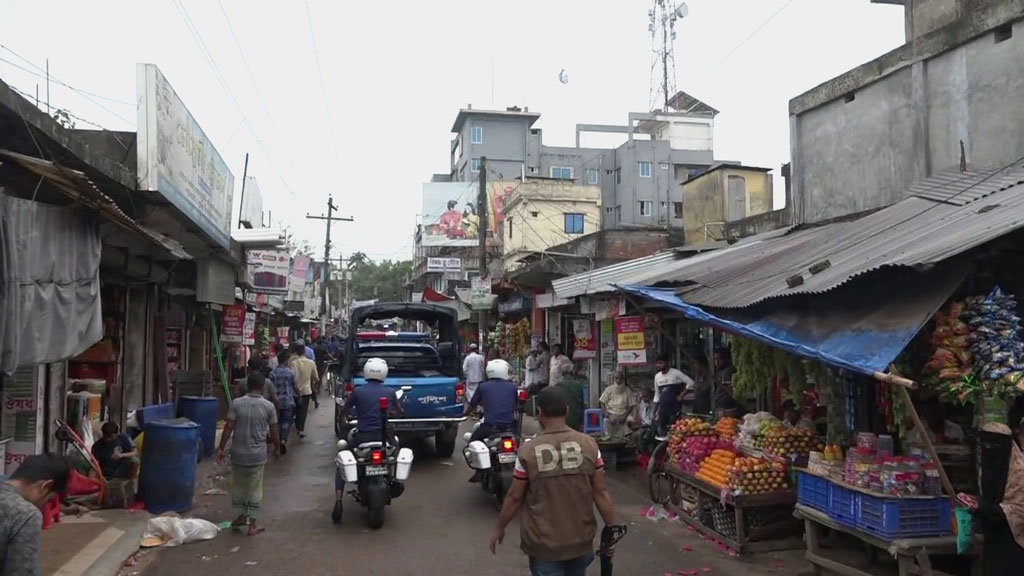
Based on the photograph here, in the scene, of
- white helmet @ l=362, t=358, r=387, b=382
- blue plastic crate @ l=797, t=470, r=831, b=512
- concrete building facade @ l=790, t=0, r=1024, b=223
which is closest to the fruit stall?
blue plastic crate @ l=797, t=470, r=831, b=512

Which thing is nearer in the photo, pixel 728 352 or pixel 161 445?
pixel 161 445

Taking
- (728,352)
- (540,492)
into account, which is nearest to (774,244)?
(728,352)

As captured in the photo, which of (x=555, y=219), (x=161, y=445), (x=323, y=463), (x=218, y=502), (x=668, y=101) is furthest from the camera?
(x=668, y=101)

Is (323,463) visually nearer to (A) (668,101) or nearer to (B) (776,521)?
(B) (776,521)

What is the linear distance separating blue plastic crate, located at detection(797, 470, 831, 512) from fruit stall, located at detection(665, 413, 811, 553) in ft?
1.43

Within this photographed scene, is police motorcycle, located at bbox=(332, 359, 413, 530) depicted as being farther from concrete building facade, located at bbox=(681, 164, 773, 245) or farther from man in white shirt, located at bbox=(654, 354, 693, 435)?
concrete building facade, located at bbox=(681, 164, 773, 245)

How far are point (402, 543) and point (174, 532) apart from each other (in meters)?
2.30

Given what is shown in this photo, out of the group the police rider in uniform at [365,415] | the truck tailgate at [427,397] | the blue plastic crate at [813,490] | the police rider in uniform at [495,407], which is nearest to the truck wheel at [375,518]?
the police rider in uniform at [365,415]

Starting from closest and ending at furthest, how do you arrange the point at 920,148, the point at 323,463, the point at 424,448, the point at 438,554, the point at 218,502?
the point at 438,554
the point at 218,502
the point at 920,148
the point at 323,463
the point at 424,448

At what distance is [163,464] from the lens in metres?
8.98

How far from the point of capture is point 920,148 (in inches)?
414

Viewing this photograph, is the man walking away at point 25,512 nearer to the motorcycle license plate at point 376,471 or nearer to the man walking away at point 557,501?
the man walking away at point 557,501

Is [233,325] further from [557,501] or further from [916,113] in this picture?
[557,501]

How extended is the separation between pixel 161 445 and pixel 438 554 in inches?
147
